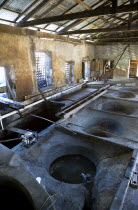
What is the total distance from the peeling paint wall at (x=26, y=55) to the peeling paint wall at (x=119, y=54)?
567cm

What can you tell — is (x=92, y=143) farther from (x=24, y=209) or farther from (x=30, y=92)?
(x=30, y=92)

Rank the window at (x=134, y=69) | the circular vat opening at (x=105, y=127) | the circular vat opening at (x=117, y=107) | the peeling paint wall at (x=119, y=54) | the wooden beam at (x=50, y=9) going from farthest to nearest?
the window at (x=134, y=69) < the peeling paint wall at (x=119, y=54) < the circular vat opening at (x=117, y=107) < the wooden beam at (x=50, y=9) < the circular vat opening at (x=105, y=127)

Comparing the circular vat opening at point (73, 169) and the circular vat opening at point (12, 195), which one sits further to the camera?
the circular vat opening at point (73, 169)

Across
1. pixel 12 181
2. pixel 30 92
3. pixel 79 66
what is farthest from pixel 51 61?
pixel 12 181

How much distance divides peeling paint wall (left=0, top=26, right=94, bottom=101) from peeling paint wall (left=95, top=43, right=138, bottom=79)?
5666 mm

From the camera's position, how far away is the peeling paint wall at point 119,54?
1512 cm

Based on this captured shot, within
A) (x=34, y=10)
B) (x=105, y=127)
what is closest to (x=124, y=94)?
(x=105, y=127)

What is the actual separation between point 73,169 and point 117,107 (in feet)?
16.3

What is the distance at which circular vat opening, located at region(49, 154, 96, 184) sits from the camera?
4.14m

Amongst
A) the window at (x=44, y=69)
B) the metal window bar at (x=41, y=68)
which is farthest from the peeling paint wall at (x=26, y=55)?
the metal window bar at (x=41, y=68)

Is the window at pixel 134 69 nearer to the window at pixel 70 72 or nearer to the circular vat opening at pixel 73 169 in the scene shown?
the window at pixel 70 72

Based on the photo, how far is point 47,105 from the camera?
9289 mm

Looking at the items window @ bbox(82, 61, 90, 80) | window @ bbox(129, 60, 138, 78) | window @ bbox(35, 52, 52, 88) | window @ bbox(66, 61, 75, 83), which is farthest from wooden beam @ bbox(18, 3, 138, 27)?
window @ bbox(129, 60, 138, 78)

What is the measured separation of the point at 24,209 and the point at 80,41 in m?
13.5
